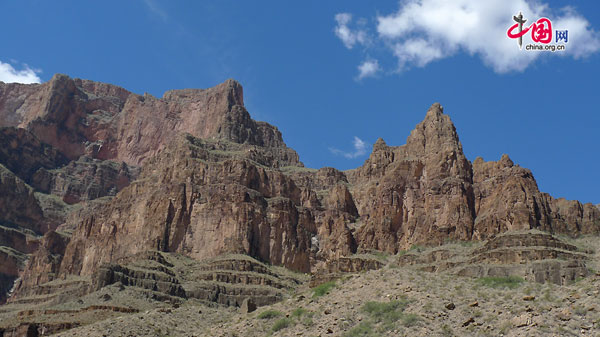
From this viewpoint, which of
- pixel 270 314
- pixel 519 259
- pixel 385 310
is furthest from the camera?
pixel 519 259

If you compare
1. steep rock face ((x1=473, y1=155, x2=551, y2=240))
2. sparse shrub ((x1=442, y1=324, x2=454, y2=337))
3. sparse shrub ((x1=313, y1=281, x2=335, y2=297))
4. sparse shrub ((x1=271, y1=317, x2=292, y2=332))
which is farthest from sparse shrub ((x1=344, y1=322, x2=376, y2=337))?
steep rock face ((x1=473, y1=155, x2=551, y2=240))

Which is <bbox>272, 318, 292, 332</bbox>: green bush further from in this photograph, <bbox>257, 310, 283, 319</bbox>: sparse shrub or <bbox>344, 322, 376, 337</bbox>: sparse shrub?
<bbox>344, 322, 376, 337</bbox>: sparse shrub

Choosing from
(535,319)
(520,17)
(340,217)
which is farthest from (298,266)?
(535,319)

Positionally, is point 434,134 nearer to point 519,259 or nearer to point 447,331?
point 519,259

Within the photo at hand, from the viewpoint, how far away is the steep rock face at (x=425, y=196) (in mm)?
165750

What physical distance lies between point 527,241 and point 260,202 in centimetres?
7889

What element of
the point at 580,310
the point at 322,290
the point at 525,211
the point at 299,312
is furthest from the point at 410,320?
the point at 525,211

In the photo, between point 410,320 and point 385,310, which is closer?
point 410,320

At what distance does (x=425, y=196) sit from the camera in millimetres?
176625

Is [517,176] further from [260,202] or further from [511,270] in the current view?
[260,202]

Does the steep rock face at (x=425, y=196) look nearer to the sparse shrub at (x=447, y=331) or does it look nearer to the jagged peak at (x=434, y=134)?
the jagged peak at (x=434, y=134)

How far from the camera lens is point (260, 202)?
627 feet

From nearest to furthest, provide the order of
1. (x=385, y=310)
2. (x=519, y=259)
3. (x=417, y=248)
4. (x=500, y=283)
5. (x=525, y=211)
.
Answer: (x=385, y=310) → (x=500, y=283) → (x=519, y=259) → (x=525, y=211) → (x=417, y=248)

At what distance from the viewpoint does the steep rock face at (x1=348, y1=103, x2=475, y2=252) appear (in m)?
166
